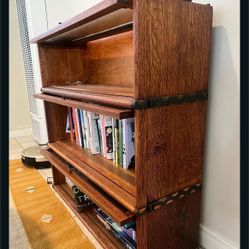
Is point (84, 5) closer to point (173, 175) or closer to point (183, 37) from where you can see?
point (183, 37)

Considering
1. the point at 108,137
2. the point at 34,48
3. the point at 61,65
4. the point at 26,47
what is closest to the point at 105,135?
the point at 108,137

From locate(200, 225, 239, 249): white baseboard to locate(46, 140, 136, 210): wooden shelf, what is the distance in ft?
1.46

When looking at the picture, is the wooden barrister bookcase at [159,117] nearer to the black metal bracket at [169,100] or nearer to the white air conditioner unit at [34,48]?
the black metal bracket at [169,100]

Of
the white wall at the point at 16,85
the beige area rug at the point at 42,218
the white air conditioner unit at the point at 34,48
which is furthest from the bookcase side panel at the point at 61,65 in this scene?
the white wall at the point at 16,85

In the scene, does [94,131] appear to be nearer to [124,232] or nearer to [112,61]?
[112,61]

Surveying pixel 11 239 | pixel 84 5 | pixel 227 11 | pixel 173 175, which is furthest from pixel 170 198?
pixel 84 5

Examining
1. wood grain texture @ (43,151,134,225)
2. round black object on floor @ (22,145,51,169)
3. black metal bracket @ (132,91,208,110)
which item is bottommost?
round black object on floor @ (22,145,51,169)

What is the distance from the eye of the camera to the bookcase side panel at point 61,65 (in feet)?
4.85

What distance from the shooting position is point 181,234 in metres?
0.96

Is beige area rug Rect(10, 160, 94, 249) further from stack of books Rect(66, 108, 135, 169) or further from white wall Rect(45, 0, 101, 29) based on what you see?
white wall Rect(45, 0, 101, 29)

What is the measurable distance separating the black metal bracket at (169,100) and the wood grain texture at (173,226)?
1.28 feet

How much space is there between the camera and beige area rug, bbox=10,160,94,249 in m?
1.17

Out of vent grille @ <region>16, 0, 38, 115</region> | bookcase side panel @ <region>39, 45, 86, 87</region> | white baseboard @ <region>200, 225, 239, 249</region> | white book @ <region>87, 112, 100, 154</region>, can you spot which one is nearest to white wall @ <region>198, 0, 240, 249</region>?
white baseboard @ <region>200, 225, 239, 249</region>
